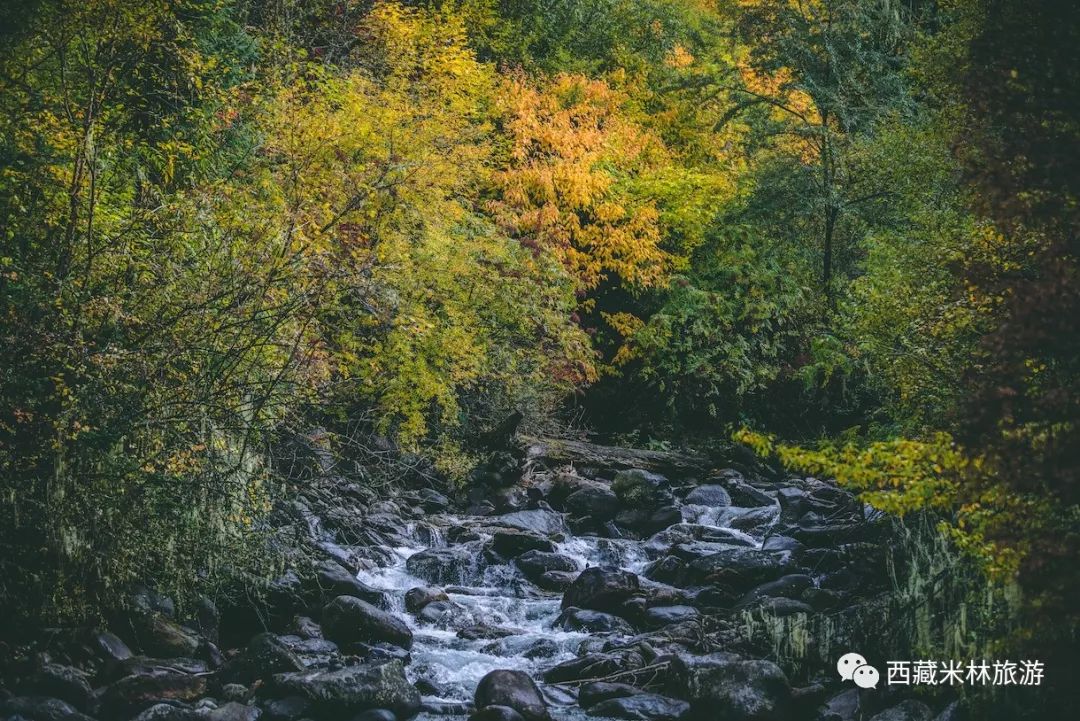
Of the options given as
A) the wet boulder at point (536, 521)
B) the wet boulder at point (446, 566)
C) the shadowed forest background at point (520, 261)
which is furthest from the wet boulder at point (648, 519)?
the wet boulder at point (446, 566)

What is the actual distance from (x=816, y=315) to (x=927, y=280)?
1150cm

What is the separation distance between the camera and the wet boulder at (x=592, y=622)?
42.1 feet

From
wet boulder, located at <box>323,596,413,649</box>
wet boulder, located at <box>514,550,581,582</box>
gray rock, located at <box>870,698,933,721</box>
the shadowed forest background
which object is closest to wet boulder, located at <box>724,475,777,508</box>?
the shadowed forest background

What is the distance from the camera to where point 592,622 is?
42.6 feet

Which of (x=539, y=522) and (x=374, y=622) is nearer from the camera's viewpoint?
(x=374, y=622)

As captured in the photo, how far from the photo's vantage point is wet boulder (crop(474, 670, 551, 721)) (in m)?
10.3

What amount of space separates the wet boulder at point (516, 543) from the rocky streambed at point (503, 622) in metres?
0.03

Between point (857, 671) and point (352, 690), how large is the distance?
16.1 feet

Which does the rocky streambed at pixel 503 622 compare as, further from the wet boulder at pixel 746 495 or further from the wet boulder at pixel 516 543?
the wet boulder at pixel 746 495

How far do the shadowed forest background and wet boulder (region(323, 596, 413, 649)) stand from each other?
1.02 metres

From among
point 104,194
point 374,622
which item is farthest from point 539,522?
point 104,194

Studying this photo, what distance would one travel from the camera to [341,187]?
1622cm

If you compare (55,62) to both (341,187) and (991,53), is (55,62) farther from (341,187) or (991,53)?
(991,53)

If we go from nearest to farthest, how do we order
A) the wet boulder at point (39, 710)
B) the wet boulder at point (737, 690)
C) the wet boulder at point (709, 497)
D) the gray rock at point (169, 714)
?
the wet boulder at point (39, 710) → the gray rock at point (169, 714) → the wet boulder at point (737, 690) → the wet boulder at point (709, 497)
